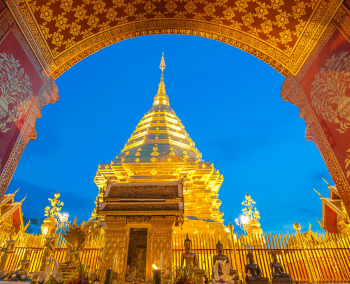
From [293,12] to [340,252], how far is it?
8580mm

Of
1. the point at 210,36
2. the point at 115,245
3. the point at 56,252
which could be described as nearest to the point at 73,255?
the point at 115,245

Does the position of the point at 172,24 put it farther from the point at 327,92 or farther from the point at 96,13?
the point at 327,92

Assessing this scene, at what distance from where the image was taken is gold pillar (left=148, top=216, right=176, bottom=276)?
6.83 meters

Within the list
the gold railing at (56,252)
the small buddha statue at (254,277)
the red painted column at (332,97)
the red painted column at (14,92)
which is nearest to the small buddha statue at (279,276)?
the small buddha statue at (254,277)

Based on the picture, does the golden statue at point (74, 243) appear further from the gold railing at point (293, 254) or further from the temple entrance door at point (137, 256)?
the gold railing at point (293, 254)

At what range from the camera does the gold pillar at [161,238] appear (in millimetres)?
6835

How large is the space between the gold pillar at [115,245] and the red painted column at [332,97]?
604cm

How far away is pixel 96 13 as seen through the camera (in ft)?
20.7

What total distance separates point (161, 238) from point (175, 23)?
6847 mm

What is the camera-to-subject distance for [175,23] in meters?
7.14

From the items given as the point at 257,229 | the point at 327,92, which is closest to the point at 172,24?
the point at 327,92

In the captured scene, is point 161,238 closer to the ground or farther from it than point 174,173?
closer to the ground

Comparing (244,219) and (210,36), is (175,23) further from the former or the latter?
(244,219)

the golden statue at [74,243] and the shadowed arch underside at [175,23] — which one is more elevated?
the shadowed arch underside at [175,23]
